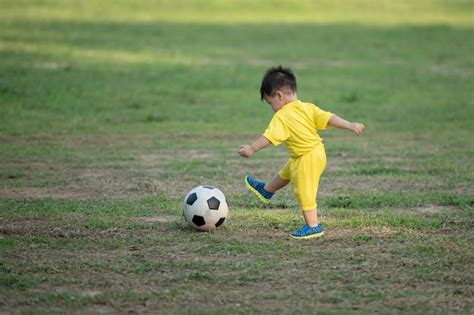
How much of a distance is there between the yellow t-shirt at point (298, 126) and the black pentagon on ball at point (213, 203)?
2.48 ft

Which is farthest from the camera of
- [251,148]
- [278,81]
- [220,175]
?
[220,175]

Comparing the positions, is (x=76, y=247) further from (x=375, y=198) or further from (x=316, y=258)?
(x=375, y=198)

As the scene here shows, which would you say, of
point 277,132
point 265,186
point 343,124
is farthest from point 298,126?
point 265,186

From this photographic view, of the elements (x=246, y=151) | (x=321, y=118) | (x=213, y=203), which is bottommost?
(x=213, y=203)

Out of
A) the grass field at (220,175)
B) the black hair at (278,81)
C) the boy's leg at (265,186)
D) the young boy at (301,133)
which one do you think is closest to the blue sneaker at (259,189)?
the boy's leg at (265,186)

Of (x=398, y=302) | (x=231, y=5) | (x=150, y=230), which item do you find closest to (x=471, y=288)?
(x=398, y=302)

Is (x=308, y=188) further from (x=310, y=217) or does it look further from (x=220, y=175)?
(x=220, y=175)

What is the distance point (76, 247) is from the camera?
6.89m

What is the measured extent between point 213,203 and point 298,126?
973 mm

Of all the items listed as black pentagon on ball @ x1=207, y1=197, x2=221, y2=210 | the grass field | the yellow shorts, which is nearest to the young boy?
the yellow shorts

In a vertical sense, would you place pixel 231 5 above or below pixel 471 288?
above

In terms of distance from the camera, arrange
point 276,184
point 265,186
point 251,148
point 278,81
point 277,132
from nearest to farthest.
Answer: point 251,148 < point 277,132 < point 278,81 < point 276,184 < point 265,186

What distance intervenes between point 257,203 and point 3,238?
2.62 metres

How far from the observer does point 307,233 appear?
23.6 ft
